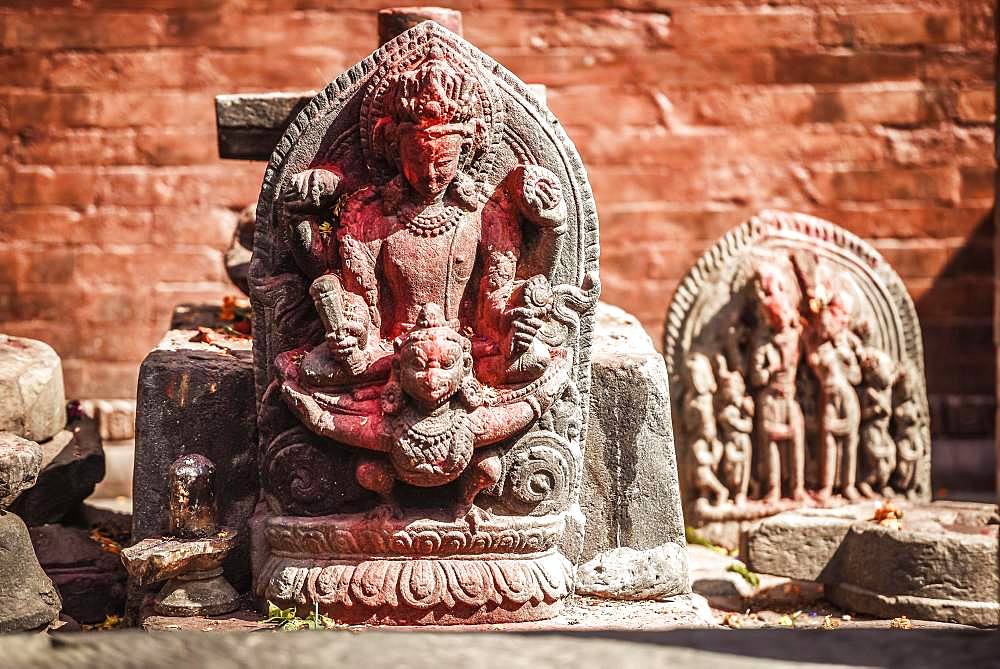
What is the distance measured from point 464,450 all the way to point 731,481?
2.64 m

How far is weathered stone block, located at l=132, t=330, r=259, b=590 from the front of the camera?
4324 millimetres

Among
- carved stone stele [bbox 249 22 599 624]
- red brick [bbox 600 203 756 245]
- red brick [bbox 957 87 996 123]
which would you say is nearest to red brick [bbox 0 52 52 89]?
red brick [bbox 600 203 756 245]

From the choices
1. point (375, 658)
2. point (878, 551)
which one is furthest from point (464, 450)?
point (878, 551)

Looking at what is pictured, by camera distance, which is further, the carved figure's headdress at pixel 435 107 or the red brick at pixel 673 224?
the red brick at pixel 673 224

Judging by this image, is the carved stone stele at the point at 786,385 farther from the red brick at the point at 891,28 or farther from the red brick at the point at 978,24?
the red brick at the point at 978,24

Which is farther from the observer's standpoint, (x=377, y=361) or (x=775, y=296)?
(x=775, y=296)

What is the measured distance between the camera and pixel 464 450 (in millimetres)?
3857

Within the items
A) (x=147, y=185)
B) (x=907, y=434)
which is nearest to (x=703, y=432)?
(x=907, y=434)

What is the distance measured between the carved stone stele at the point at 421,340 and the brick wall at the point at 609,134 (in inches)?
147

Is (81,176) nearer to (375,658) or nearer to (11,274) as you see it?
(11,274)

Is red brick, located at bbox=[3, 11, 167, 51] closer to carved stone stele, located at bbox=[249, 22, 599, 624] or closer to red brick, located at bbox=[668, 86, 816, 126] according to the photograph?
red brick, located at bbox=[668, 86, 816, 126]

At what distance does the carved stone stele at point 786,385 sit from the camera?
6195 mm

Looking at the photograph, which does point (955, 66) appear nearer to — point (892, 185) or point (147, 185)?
point (892, 185)

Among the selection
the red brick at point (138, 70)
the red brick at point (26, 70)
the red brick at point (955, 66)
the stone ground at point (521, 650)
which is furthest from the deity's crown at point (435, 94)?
the red brick at point (955, 66)
